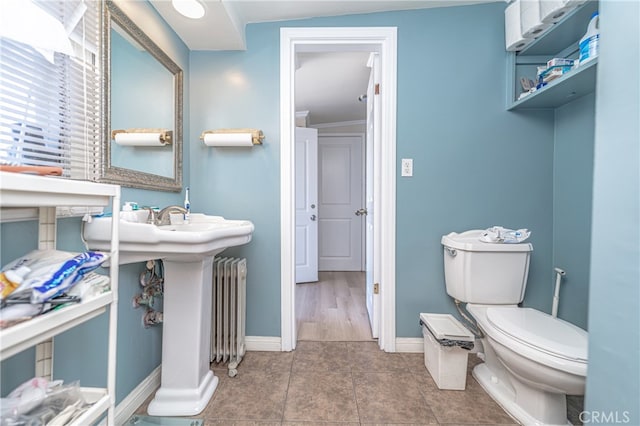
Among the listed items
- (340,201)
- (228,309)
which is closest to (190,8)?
(228,309)

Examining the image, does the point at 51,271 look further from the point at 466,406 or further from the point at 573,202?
the point at 573,202

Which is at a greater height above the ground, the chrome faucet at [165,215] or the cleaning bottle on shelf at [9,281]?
the chrome faucet at [165,215]

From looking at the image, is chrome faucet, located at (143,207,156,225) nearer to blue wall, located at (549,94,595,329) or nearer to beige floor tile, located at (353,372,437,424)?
beige floor tile, located at (353,372,437,424)

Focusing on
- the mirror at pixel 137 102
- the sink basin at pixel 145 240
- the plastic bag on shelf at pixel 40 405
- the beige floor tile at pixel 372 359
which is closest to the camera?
the plastic bag on shelf at pixel 40 405

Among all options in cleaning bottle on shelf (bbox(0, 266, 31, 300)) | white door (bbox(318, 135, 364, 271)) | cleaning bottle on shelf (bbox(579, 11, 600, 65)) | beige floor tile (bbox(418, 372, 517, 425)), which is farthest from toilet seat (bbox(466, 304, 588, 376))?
white door (bbox(318, 135, 364, 271))

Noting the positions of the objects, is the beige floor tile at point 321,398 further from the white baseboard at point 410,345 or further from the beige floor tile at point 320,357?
the white baseboard at point 410,345

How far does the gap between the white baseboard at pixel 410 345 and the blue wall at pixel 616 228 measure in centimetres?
98

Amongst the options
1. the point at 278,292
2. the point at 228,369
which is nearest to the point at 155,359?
the point at 228,369

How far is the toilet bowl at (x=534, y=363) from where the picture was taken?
1.00 metres

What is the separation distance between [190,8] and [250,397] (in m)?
1.98

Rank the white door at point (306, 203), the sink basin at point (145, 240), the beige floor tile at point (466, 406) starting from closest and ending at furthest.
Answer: the sink basin at point (145, 240) < the beige floor tile at point (466, 406) < the white door at point (306, 203)

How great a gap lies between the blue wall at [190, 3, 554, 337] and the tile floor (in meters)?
0.25

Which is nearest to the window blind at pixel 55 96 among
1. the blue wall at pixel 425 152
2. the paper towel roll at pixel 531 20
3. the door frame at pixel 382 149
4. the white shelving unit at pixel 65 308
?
the white shelving unit at pixel 65 308

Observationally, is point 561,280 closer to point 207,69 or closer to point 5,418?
point 5,418
